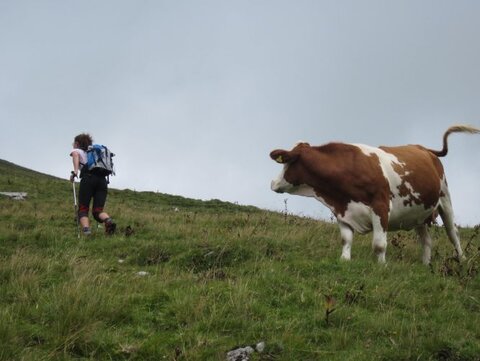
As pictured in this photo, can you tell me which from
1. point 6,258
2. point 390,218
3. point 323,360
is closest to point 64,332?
point 323,360

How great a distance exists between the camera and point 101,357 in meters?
5.45

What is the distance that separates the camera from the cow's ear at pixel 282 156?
1028cm

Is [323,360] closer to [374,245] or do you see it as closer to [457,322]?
[457,322]

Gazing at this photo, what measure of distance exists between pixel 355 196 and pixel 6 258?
18.2ft

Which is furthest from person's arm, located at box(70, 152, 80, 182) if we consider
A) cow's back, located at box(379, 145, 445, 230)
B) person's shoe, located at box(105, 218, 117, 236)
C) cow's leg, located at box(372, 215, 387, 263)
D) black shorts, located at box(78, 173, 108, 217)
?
cow's leg, located at box(372, 215, 387, 263)

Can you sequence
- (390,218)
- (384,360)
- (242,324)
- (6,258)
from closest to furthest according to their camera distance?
1. (384,360)
2. (242,324)
3. (6,258)
4. (390,218)

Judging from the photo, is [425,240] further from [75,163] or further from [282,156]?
[75,163]

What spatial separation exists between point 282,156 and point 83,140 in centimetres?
481

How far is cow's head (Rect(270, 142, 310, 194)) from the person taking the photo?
33.8 feet

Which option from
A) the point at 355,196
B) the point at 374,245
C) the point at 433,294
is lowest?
the point at 433,294

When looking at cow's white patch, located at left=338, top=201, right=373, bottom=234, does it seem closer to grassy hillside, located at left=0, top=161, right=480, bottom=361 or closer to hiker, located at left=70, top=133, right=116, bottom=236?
grassy hillside, located at left=0, top=161, right=480, bottom=361

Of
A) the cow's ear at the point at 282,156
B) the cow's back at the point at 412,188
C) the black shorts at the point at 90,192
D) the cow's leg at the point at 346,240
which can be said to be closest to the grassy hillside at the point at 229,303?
the cow's leg at the point at 346,240

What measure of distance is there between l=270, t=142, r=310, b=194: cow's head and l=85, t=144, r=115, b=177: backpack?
12.7ft

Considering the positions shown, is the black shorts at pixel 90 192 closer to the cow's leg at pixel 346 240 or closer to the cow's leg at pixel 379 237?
the cow's leg at pixel 346 240
